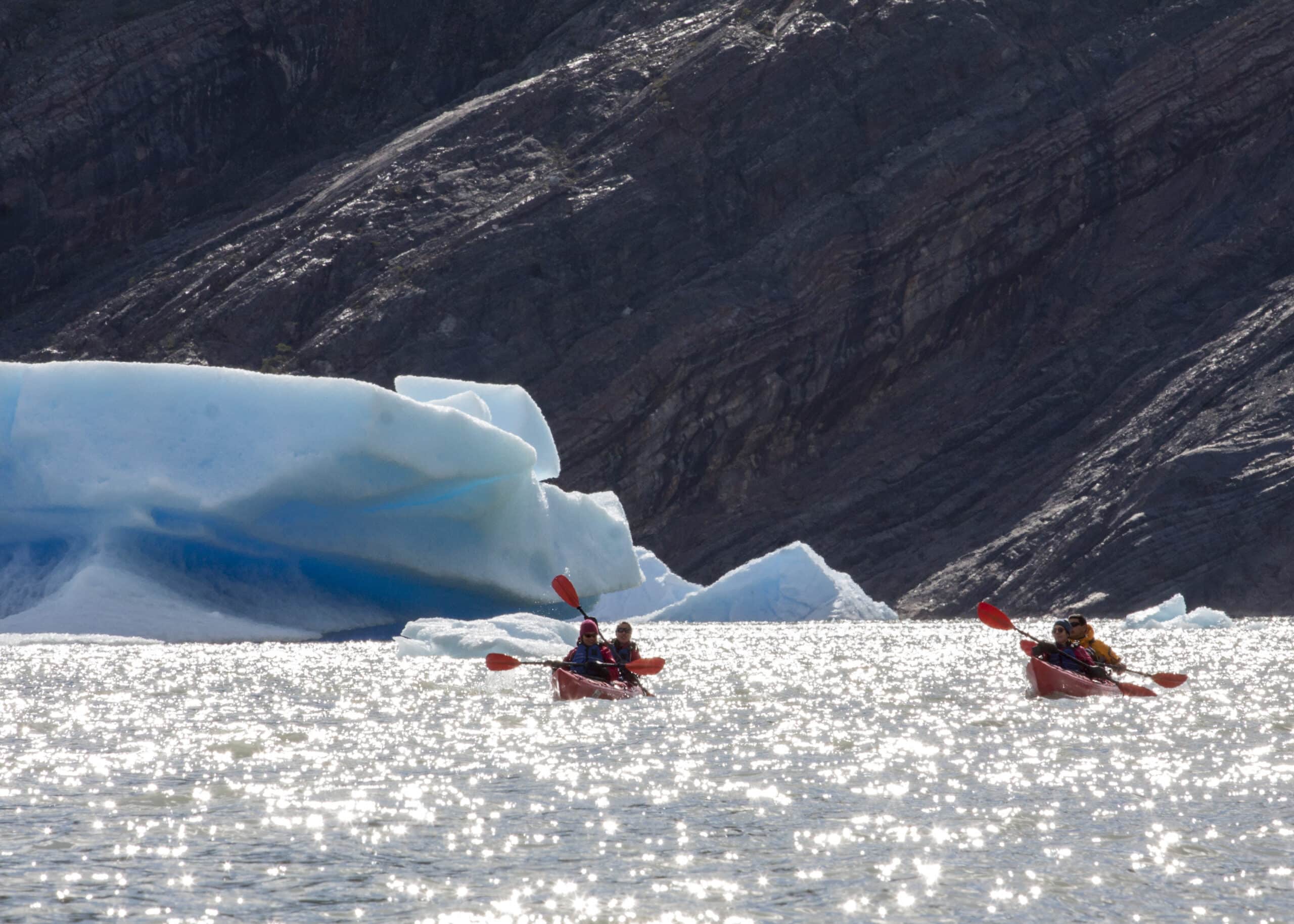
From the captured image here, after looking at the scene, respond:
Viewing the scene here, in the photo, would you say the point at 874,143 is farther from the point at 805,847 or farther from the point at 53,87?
the point at 805,847

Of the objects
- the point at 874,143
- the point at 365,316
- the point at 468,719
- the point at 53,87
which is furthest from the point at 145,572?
the point at 53,87

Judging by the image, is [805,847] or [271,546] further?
[271,546]

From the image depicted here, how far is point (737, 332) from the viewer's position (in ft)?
162

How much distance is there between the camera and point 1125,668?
18359 millimetres

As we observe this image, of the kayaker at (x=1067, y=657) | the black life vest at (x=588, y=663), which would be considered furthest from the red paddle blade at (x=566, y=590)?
the kayaker at (x=1067, y=657)

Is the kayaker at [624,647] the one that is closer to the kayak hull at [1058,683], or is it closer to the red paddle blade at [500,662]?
the red paddle blade at [500,662]

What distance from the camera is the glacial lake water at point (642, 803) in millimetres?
8133

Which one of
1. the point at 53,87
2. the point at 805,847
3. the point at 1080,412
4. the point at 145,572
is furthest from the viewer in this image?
the point at 53,87

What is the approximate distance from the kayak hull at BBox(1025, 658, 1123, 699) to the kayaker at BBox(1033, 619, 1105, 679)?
11.9 inches

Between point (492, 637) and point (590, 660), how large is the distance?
3871 millimetres

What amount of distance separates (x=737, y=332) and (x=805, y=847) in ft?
133

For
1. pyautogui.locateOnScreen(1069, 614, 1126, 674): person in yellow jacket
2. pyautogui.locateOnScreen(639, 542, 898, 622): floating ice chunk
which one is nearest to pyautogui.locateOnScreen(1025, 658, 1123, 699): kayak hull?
pyautogui.locateOnScreen(1069, 614, 1126, 674): person in yellow jacket

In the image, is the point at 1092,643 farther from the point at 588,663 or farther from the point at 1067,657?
the point at 588,663

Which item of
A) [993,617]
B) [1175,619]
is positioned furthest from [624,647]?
[1175,619]
